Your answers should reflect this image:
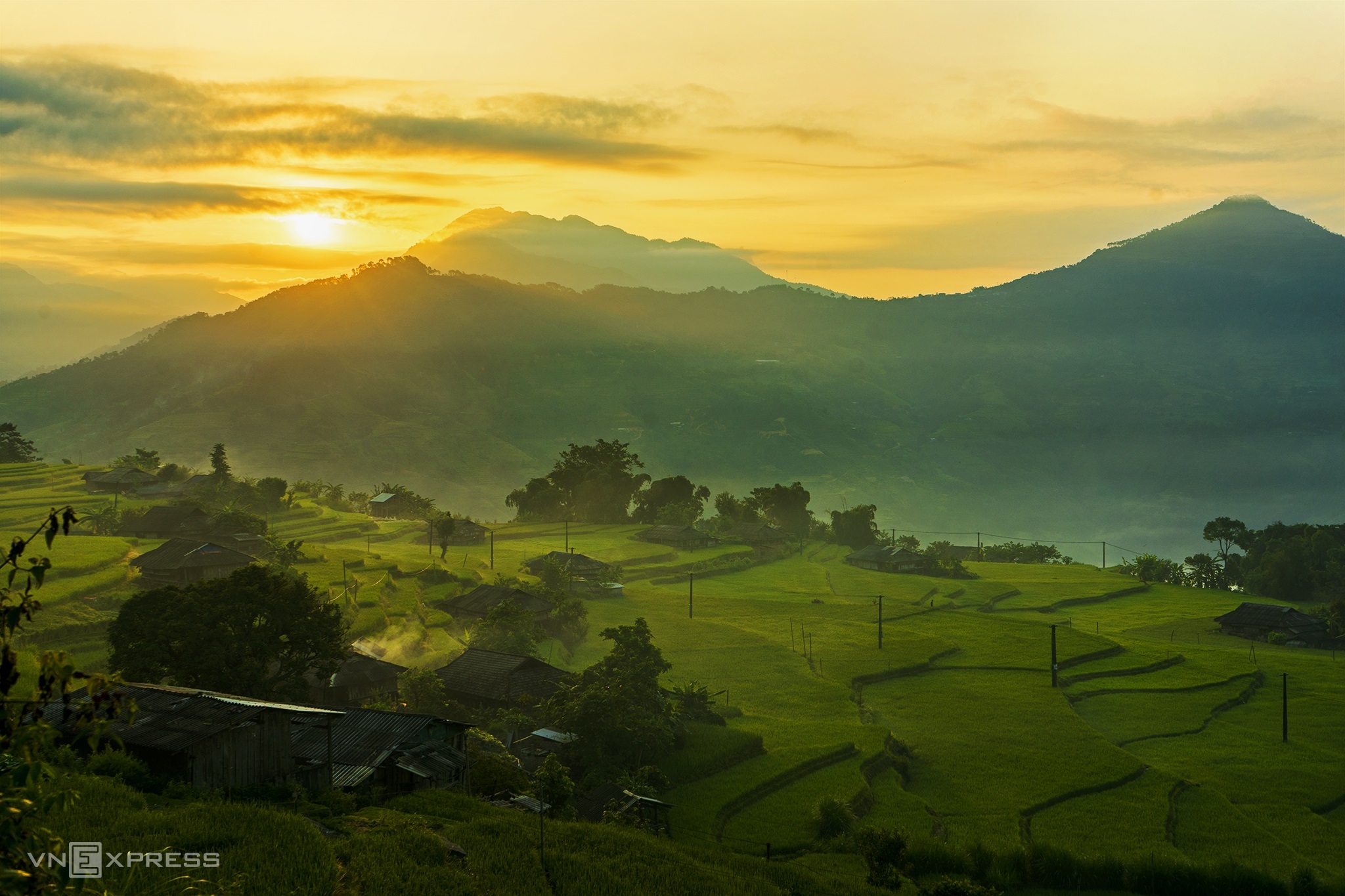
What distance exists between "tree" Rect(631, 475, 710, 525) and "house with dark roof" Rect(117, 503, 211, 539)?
58.4m

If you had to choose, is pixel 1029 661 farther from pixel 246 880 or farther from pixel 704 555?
pixel 246 880

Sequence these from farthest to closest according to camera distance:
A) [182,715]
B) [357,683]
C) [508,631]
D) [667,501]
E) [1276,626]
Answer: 1. [667,501]
2. [1276,626]
3. [508,631]
4. [357,683]
5. [182,715]

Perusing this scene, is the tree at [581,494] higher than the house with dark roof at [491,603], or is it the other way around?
the tree at [581,494]

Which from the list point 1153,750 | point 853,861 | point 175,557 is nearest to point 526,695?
point 853,861

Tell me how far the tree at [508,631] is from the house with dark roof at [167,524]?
28027mm

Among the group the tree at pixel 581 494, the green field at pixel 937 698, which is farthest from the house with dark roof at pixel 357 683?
the tree at pixel 581 494

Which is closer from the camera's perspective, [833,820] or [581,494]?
[833,820]

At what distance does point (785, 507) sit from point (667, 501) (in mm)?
16047

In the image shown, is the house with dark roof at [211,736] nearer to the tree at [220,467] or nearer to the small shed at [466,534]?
the small shed at [466,534]

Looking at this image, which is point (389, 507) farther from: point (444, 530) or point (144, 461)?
point (444, 530)

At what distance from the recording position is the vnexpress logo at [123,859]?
15.0 metres

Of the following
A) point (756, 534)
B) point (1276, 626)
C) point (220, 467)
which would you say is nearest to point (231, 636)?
point (220, 467)

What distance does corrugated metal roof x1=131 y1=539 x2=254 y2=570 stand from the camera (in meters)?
57.8

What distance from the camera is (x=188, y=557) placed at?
5809 cm
